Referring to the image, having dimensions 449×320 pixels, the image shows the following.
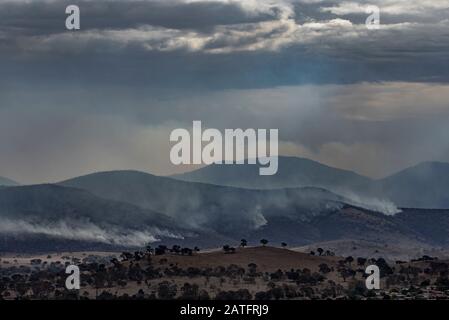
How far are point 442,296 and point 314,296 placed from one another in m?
23.4

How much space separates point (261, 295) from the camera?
184250 millimetres
